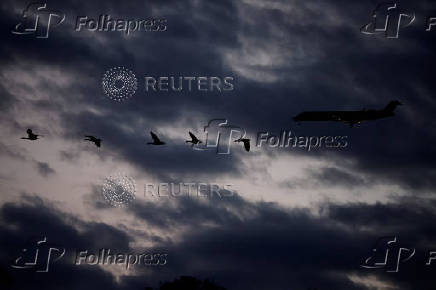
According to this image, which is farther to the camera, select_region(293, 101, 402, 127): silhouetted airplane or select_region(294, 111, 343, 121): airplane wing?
select_region(294, 111, 343, 121): airplane wing

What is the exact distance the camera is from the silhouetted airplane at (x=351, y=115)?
112m

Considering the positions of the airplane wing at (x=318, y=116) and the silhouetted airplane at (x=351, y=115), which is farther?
the airplane wing at (x=318, y=116)

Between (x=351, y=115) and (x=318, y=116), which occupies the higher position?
(x=318, y=116)

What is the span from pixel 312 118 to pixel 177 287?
39656 mm

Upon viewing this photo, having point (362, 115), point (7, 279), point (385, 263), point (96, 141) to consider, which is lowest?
point (7, 279)

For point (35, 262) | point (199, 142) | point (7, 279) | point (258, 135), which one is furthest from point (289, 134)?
point (7, 279)

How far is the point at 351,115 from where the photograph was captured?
113 m

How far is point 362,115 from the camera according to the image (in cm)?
11206

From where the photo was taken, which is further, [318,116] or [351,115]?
[318,116]

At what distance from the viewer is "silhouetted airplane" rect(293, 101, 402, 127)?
111662 millimetres

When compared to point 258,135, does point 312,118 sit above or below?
above

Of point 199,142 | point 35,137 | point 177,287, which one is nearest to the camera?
point 199,142

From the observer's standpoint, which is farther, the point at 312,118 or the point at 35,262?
the point at 312,118

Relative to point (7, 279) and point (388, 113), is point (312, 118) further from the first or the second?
point (7, 279)
